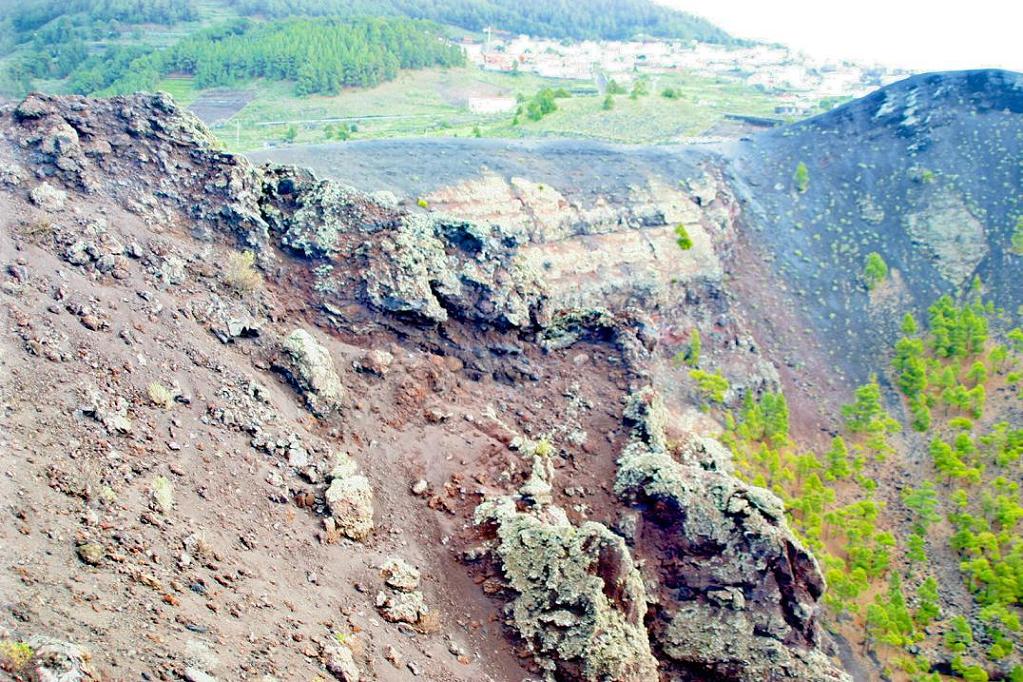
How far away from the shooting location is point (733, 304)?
181ft

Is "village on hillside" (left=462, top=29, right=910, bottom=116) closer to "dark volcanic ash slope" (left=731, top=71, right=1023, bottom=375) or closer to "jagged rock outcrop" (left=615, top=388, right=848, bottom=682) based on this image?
"dark volcanic ash slope" (left=731, top=71, right=1023, bottom=375)

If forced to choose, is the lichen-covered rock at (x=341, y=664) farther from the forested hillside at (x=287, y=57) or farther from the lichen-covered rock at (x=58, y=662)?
the forested hillside at (x=287, y=57)

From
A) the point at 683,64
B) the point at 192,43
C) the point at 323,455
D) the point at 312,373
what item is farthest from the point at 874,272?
A: the point at 683,64

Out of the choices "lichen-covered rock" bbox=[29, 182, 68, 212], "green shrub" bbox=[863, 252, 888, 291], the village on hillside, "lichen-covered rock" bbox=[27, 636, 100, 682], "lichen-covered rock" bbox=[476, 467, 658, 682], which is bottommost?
"green shrub" bbox=[863, 252, 888, 291]

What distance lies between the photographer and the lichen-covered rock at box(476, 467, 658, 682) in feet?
56.3

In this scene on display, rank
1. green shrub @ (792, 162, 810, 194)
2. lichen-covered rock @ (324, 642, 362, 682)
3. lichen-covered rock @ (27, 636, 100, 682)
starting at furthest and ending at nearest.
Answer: green shrub @ (792, 162, 810, 194)
lichen-covered rock @ (324, 642, 362, 682)
lichen-covered rock @ (27, 636, 100, 682)

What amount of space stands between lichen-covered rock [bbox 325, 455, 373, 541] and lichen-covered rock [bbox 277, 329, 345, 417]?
6.46 ft

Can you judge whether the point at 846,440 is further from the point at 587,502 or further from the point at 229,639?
the point at 229,639

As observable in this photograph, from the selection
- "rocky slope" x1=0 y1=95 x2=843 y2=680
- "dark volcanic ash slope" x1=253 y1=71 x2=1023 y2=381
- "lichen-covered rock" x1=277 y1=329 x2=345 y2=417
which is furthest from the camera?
"dark volcanic ash slope" x1=253 y1=71 x2=1023 y2=381

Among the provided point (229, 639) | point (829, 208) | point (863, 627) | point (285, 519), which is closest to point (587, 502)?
point (285, 519)

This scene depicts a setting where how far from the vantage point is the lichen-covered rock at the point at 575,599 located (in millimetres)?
17172

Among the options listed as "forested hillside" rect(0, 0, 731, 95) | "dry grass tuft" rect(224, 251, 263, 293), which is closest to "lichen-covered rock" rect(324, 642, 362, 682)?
"dry grass tuft" rect(224, 251, 263, 293)

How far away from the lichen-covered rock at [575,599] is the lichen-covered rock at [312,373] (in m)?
5.16

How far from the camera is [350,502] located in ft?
61.4
